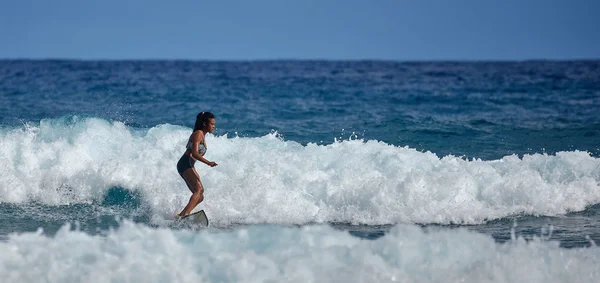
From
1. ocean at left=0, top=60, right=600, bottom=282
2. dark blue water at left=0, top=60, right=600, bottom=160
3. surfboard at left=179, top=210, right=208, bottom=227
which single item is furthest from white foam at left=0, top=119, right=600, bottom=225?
dark blue water at left=0, top=60, right=600, bottom=160

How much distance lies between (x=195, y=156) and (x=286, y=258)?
2647 mm

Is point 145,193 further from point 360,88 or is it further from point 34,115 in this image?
point 360,88

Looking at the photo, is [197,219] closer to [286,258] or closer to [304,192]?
[304,192]

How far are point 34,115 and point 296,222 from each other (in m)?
11.7

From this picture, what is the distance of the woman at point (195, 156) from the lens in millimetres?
9328

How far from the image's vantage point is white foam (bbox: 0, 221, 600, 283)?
6988mm

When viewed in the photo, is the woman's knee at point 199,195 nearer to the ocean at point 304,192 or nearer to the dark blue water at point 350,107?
the ocean at point 304,192

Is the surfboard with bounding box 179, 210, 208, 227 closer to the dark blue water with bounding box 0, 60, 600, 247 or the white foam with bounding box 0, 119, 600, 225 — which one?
the dark blue water with bounding box 0, 60, 600, 247

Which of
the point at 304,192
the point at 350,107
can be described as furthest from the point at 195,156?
the point at 350,107

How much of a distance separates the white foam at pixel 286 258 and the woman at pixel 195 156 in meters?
1.83

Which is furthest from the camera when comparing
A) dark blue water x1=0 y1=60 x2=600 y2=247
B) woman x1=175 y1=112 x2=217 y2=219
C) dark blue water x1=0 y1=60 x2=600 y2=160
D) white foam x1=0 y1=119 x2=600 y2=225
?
dark blue water x1=0 y1=60 x2=600 y2=160

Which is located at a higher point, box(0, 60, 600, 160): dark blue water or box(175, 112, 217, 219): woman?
box(175, 112, 217, 219): woman

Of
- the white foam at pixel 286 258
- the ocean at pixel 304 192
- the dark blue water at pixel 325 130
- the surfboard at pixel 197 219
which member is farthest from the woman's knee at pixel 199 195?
the white foam at pixel 286 258

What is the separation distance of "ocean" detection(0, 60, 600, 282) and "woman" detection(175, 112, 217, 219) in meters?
0.43
